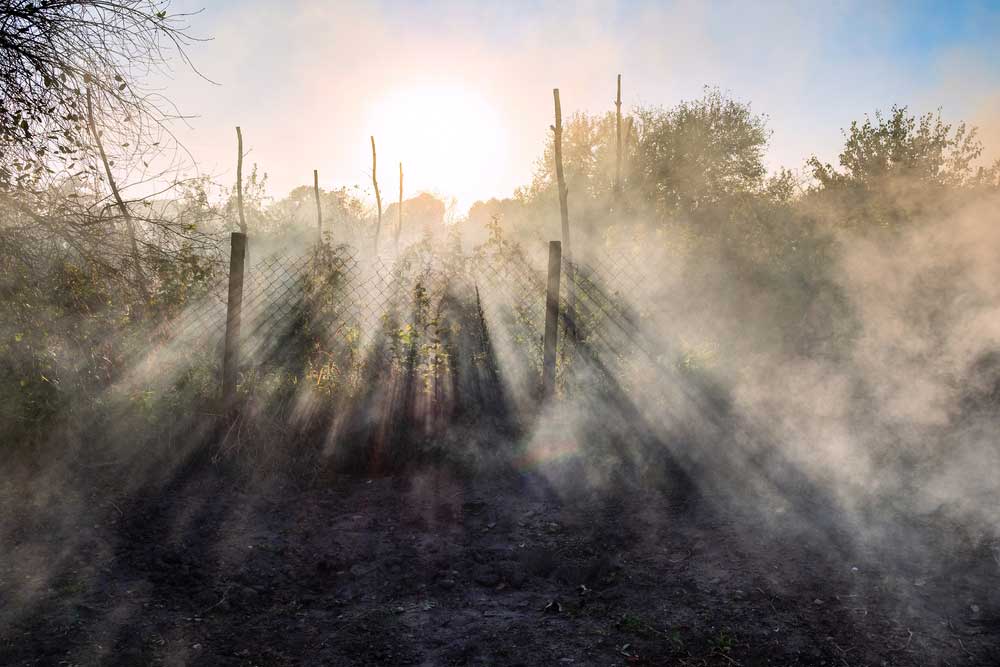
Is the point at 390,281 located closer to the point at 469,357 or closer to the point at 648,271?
the point at 469,357

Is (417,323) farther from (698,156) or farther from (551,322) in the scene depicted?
(698,156)

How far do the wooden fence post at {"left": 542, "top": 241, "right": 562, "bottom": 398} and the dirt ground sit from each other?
1070 millimetres

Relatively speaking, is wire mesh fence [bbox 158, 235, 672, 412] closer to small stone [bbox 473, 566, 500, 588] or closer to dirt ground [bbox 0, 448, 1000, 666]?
dirt ground [bbox 0, 448, 1000, 666]

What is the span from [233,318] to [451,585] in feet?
10.9

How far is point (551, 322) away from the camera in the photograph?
5.77 metres

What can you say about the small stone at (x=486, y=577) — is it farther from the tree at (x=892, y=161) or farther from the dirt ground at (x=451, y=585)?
the tree at (x=892, y=161)

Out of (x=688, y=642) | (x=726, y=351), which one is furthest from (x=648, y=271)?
(x=688, y=642)

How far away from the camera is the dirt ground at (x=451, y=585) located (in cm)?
299

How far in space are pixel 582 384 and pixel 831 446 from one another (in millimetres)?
2171

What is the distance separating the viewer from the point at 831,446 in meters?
5.07

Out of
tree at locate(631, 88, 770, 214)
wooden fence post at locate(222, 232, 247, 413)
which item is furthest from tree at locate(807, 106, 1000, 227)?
wooden fence post at locate(222, 232, 247, 413)

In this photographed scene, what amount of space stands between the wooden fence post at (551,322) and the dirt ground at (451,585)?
3.51 feet

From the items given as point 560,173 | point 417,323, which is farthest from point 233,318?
point 560,173

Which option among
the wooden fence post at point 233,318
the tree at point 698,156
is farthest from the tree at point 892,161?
the wooden fence post at point 233,318
